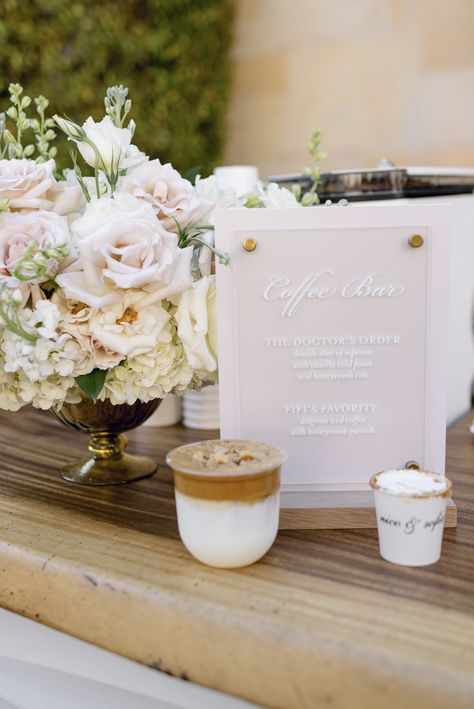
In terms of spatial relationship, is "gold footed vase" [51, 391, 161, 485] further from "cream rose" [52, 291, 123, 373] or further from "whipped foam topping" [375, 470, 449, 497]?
"whipped foam topping" [375, 470, 449, 497]

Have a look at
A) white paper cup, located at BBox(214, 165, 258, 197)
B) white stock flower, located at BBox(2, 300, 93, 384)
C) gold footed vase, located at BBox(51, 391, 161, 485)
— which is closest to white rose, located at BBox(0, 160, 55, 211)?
white stock flower, located at BBox(2, 300, 93, 384)

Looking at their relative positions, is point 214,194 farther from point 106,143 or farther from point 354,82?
point 354,82

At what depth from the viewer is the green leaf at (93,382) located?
2.51 feet

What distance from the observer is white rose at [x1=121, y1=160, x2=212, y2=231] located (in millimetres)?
774

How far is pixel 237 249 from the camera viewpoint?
2.45 feet

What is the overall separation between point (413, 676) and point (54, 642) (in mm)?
366

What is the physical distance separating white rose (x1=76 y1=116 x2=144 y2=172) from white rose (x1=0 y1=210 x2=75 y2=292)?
77 mm

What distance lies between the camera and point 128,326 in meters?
0.74

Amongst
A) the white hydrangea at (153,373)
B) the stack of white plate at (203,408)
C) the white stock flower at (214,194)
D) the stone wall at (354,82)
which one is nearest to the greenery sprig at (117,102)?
the white stock flower at (214,194)

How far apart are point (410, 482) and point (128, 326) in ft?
1.06

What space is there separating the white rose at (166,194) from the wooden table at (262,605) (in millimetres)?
332

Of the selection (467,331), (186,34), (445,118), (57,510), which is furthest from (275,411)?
(186,34)

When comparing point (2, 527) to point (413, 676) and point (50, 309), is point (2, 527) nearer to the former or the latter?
point (50, 309)

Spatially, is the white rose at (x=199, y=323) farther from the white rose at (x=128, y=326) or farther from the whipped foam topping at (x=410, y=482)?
the whipped foam topping at (x=410, y=482)
